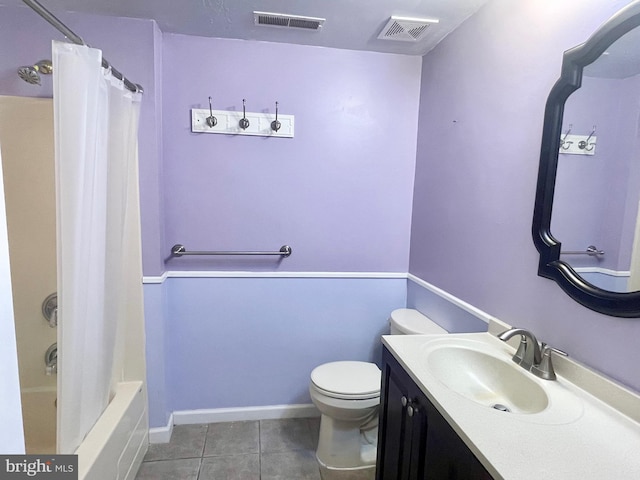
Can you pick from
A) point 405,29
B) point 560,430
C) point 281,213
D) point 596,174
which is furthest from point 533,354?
point 405,29

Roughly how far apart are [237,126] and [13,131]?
3.61ft

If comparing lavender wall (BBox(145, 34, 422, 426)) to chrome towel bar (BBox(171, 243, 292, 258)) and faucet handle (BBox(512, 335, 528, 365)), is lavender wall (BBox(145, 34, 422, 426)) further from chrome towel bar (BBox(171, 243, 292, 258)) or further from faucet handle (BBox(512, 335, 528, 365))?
faucet handle (BBox(512, 335, 528, 365))

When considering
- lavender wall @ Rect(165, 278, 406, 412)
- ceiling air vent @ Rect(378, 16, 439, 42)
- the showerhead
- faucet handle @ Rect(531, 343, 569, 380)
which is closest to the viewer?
faucet handle @ Rect(531, 343, 569, 380)

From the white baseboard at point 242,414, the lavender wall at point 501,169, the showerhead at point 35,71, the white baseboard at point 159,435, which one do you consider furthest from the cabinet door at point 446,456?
the showerhead at point 35,71

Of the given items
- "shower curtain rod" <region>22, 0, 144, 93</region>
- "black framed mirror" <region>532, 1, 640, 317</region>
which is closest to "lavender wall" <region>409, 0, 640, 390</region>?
"black framed mirror" <region>532, 1, 640, 317</region>

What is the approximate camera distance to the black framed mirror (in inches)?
37.5

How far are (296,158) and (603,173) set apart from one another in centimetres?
142

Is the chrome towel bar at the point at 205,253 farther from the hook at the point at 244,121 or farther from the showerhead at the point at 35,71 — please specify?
the showerhead at the point at 35,71

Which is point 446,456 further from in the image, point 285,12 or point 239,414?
point 285,12

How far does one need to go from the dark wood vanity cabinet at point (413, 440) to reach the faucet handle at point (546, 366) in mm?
395

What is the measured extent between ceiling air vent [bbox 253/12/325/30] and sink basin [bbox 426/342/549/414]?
62.5 inches

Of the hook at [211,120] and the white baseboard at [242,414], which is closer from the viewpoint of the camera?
the hook at [211,120]

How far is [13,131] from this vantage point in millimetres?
1742

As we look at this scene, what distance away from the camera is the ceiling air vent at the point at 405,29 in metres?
1.64
